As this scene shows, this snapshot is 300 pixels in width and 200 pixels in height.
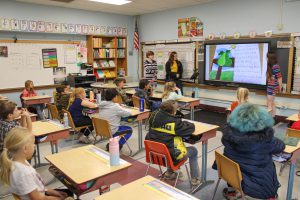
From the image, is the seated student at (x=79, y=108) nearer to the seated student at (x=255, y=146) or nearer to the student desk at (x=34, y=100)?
the student desk at (x=34, y=100)

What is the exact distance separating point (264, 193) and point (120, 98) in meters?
4.32

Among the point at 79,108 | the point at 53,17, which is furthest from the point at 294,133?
the point at 53,17

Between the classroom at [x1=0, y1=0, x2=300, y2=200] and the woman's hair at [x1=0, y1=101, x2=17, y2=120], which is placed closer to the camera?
the classroom at [x1=0, y1=0, x2=300, y2=200]

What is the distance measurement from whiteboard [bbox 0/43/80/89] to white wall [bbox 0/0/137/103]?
22 cm

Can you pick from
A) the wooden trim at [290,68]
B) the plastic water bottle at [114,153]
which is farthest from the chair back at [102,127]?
the wooden trim at [290,68]

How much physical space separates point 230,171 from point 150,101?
3.55 m

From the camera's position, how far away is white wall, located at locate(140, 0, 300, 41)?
19.1 ft

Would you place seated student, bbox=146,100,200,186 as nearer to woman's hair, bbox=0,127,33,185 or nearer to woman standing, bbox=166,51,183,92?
woman's hair, bbox=0,127,33,185

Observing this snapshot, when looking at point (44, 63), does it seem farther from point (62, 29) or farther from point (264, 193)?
point (264, 193)

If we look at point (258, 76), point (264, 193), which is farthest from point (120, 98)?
point (264, 193)

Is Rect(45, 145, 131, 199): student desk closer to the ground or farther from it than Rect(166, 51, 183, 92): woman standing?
closer to the ground

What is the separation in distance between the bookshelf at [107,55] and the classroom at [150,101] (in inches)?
1.7

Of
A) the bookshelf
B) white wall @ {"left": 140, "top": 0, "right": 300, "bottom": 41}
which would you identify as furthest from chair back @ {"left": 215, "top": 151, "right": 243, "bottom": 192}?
the bookshelf

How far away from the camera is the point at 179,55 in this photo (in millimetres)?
8141
